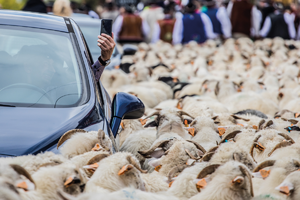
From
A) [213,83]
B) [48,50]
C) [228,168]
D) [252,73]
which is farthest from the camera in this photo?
[252,73]

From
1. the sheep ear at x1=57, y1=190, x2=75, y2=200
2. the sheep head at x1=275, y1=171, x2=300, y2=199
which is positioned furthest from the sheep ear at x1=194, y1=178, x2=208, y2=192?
the sheep ear at x1=57, y1=190, x2=75, y2=200

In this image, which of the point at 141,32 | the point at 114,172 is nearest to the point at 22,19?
the point at 114,172

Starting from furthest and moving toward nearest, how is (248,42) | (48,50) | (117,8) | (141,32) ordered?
1. (117,8)
2. (141,32)
3. (248,42)
4. (48,50)

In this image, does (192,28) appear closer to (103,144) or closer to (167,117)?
(167,117)

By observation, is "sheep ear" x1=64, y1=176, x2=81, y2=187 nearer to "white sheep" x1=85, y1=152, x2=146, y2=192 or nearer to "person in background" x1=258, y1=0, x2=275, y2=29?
"white sheep" x1=85, y1=152, x2=146, y2=192

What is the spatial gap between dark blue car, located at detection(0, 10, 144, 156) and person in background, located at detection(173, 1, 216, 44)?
53.3ft

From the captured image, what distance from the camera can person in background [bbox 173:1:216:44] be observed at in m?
19.4

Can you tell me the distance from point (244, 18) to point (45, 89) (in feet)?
58.1

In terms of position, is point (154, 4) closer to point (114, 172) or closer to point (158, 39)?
point (158, 39)

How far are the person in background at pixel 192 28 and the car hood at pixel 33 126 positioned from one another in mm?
17088

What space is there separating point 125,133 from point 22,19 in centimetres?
192

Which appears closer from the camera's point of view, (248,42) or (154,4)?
(248,42)

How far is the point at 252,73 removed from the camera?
10.3m

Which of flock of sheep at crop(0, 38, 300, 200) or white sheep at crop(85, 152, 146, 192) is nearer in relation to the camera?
flock of sheep at crop(0, 38, 300, 200)
